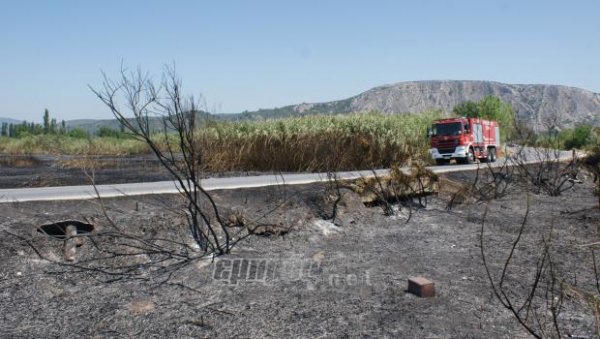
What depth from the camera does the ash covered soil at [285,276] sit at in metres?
5.37

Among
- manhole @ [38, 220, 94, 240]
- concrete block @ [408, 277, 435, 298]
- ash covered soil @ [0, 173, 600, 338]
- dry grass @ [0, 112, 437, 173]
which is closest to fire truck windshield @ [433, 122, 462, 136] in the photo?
dry grass @ [0, 112, 437, 173]

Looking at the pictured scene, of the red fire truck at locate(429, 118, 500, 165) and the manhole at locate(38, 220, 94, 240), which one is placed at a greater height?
the red fire truck at locate(429, 118, 500, 165)

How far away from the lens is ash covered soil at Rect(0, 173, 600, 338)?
5.37 meters

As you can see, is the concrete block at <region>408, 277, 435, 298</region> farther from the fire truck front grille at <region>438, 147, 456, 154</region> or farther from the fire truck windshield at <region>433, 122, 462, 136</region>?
the fire truck windshield at <region>433, 122, 462, 136</region>

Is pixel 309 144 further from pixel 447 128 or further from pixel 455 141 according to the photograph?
pixel 447 128

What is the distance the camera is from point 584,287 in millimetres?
6488

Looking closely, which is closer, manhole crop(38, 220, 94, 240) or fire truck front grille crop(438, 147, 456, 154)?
manhole crop(38, 220, 94, 240)

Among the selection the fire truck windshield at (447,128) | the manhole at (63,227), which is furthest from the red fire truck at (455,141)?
the manhole at (63,227)

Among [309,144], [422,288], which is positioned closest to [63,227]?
[422,288]

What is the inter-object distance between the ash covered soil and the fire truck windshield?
12729 mm

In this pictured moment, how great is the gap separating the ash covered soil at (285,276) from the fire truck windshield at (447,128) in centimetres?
1273

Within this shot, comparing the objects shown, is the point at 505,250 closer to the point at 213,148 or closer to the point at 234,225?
the point at 234,225

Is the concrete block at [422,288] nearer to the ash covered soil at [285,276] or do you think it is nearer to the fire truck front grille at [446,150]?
the ash covered soil at [285,276]

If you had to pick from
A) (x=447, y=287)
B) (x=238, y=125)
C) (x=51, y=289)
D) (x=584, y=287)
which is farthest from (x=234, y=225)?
(x=238, y=125)
